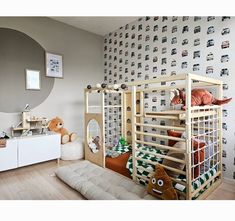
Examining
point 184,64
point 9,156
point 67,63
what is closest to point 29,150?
point 9,156

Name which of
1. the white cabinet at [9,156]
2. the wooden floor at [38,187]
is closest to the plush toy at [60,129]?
the wooden floor at [38,187]

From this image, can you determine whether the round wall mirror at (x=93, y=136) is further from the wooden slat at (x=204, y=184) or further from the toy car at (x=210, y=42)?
the toy car at (x=210, y=42)

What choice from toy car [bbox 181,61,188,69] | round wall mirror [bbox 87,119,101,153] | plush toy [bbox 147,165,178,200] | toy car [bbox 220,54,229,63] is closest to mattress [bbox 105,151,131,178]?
round wall mirror [bbox 87,119,101,153]

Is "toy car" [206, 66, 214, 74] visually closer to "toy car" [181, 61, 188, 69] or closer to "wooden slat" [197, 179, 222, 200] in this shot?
"toy car" [181, 61, 188, 69]

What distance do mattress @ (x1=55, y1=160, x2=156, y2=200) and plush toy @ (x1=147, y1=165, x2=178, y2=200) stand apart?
6cm

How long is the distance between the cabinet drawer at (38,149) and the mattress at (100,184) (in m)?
0.43

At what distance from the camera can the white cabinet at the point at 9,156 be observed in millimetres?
2014

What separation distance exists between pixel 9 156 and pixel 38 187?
23.6 inches

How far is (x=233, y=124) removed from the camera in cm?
188

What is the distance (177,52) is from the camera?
2.34 meters
